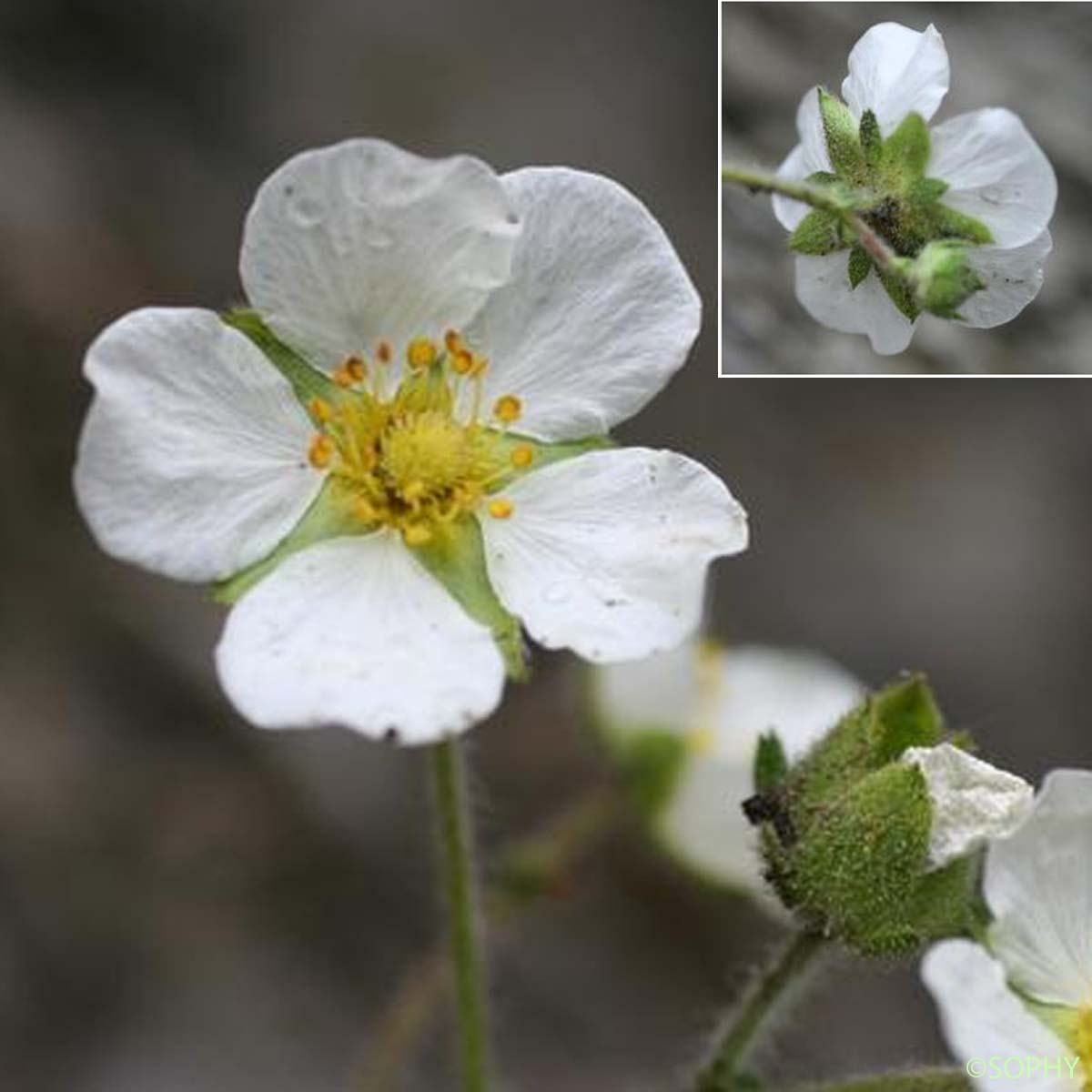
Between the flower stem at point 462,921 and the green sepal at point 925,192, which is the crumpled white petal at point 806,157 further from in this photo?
the flower stem at point 462,921

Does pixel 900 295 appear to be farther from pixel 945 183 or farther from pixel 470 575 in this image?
pixel 470 575

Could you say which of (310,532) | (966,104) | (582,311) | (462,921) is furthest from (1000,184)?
(966,104)

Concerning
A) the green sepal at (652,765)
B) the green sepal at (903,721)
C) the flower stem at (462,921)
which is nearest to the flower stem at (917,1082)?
the green sepal at (903,721)

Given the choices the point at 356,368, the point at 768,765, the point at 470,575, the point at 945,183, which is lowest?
the point at 768,765

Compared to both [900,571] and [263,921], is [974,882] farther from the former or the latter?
[900,571]

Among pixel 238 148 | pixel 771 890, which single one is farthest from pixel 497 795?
pixel 771 890

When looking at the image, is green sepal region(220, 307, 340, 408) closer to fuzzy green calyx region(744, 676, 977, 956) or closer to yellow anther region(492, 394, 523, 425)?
yellow anther region(492, 394, 523, 425)
